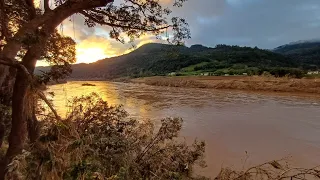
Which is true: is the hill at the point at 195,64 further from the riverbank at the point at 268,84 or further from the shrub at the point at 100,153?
the shrub at the point at 100,153

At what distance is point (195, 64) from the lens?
3430 inches

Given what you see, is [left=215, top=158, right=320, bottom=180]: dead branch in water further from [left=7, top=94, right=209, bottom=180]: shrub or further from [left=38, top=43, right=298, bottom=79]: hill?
[left=38, top=43, right=298, bottom=79]: hill

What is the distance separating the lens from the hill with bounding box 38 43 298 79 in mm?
70550

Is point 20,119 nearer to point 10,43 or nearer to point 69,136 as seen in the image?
point 69,136

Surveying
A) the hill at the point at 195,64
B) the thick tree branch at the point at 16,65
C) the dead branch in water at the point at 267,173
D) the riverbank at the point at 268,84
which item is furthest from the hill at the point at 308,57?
the thick tree branch at the point at 16,65

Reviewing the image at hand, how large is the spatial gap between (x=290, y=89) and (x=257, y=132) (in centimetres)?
2333

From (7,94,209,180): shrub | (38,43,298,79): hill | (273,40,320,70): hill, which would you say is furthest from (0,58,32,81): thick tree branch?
(273,40,320,70): hill

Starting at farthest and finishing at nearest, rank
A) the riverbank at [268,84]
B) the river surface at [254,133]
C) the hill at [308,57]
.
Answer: the hill at [308,57] < the riverbank at [268,84] < the river surface at [254,133]

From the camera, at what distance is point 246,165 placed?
9.01m

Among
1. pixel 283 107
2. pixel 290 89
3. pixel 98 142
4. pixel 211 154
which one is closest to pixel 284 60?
pixel 290 89

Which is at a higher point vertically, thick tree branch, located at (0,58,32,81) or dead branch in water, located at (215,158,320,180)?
thick tree branch, located at (0,58,32,81)

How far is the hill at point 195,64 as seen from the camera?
7055cm

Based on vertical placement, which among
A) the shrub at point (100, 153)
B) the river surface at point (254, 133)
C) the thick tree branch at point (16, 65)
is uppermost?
the thick tree branch at point (16, 65)

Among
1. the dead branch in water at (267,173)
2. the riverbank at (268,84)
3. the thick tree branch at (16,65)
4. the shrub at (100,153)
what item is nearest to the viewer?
the shrub at (100,153)
